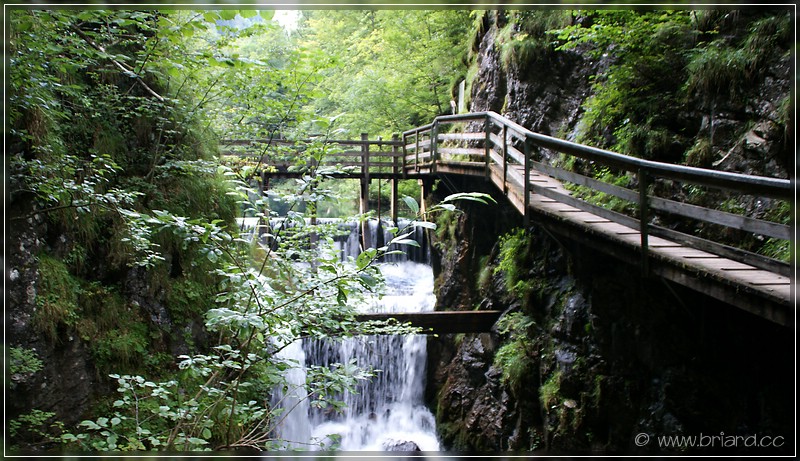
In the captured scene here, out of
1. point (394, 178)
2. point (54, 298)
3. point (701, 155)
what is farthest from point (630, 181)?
point (394, 178)

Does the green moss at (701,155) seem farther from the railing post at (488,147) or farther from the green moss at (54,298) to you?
the green moss at (54,298)

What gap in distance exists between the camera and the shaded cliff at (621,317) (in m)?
4.14

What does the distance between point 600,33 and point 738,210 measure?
2.36m

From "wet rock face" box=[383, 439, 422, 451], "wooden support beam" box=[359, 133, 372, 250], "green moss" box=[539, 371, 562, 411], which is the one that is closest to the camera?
"green moss" box=[539, 371, 562, 411]

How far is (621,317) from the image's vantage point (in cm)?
527

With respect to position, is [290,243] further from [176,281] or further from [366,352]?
[366,352]

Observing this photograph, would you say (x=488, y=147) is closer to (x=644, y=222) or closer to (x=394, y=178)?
(x=644, y=222)

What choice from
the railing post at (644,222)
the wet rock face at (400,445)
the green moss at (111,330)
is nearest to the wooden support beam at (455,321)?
the wet rock face at (400,445)

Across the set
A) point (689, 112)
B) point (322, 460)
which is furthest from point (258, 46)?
point (322, 460)

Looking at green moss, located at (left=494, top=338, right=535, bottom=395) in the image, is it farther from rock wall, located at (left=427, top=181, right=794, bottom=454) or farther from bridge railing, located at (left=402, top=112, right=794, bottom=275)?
bridge railing, located at (left=402, top=112, right=794, bottom=275)

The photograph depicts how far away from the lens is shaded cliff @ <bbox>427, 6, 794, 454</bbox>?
4.14 m

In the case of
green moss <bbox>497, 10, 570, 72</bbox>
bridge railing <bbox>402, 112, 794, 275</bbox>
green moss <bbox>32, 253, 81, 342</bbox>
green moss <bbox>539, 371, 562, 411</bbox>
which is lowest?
green moss <bbox>539, 371, 562, 411</bbox>

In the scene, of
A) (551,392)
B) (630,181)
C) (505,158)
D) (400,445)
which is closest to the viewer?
(630,181)

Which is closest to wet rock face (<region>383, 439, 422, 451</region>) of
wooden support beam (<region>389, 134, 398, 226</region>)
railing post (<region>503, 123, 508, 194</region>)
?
railing post (<region>503, 123, 508, 194</region>)
